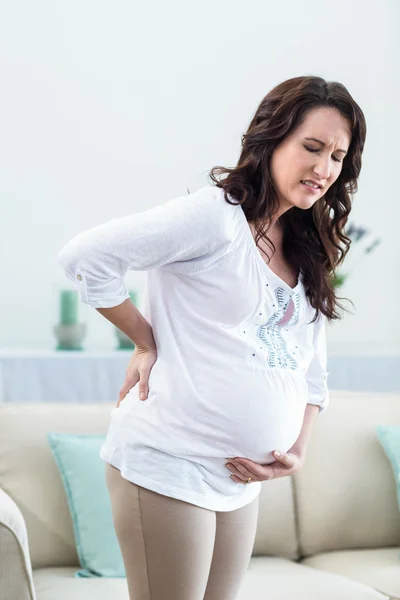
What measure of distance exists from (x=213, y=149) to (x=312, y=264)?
1.85m

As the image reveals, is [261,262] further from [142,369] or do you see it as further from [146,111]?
[146,111]

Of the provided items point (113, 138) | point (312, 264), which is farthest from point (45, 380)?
point (312, 264)

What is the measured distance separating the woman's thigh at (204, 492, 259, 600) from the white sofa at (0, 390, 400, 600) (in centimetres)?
61

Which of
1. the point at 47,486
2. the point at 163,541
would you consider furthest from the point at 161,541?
the point at 47,486

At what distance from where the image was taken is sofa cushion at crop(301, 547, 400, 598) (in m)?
2.09

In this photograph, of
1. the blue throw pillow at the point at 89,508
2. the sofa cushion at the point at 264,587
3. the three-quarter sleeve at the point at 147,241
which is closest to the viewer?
the three-quarter sleeve at the point at 147,241

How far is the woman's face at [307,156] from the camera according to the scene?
1.31m

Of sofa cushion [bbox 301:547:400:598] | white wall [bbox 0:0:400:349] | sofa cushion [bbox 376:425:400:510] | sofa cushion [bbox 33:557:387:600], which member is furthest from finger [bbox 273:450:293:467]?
white wall [bbox 0:0:400:349]

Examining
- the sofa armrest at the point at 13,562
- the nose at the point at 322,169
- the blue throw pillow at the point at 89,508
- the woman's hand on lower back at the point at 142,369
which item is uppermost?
the nose at the point at 322,169

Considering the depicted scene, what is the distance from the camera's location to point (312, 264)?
1.47m

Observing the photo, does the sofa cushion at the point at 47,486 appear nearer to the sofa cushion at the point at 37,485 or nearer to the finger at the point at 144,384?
the sofa cushion at the point at 37,485

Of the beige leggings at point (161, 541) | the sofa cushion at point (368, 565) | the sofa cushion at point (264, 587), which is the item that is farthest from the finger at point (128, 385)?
the sofa cushion at point (368, 565)

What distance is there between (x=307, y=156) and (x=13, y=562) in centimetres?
84

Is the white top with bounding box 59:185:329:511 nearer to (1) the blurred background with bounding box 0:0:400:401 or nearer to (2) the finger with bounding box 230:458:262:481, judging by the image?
(2) the finger with bounding box 230:458:262:481
